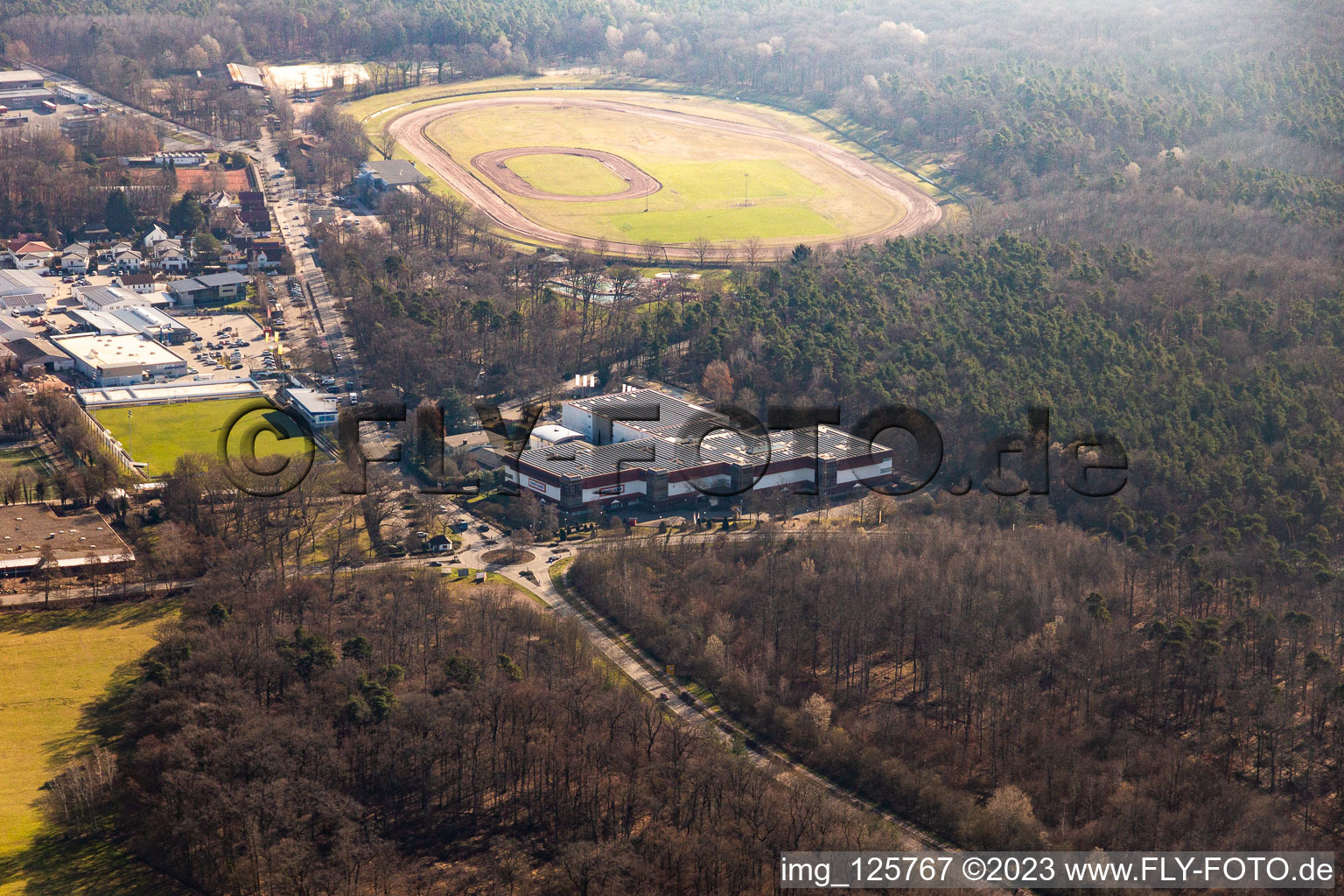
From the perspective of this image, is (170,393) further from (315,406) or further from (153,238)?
(153,238)

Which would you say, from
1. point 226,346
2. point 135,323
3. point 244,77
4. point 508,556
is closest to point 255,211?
point 135,323

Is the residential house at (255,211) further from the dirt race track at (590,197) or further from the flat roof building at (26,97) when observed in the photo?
the flat roof building at (26,97)

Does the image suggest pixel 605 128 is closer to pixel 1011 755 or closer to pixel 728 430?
pixel 728 430

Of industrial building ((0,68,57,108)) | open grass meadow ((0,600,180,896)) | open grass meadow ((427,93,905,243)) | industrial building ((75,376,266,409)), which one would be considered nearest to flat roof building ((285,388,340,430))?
industrial building ((75,376,266,409))

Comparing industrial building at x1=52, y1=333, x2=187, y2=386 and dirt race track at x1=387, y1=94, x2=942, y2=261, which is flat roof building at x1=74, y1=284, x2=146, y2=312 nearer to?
industrial building at x1=52, y1=333, x2=187, y2=386

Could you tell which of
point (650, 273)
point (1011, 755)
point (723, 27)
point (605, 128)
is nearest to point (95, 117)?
point (605, 128)

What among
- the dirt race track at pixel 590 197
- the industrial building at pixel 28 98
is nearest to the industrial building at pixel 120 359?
the dirt race track at pixel 590 197
